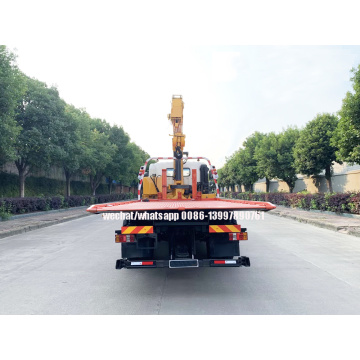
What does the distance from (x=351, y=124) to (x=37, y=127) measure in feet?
56.0

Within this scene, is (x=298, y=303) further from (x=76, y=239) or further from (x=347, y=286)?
(x=76, y=239)

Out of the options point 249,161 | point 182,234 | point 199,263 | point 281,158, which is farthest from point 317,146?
point 199,263

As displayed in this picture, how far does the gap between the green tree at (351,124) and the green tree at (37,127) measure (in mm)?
16017

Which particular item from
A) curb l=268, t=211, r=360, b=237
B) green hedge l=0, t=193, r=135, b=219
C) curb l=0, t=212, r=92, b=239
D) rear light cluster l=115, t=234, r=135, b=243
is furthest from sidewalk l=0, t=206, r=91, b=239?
curb l=268, t=211, r=360, b=237

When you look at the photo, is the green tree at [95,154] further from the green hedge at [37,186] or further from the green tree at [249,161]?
the green tree at [249,161]

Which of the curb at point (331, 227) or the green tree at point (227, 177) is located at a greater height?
the green tree at point (227, 177)

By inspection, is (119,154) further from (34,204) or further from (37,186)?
(34,204)

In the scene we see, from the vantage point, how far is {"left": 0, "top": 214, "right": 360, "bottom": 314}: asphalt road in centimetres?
431

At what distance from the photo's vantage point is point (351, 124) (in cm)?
1472

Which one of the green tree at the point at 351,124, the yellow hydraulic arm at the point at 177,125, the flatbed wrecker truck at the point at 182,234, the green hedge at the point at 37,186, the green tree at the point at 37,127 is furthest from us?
the green hedge at the point at 37,186

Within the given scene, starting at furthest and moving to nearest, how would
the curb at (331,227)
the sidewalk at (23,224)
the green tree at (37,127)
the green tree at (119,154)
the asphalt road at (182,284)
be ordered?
the green tree at (119,154) < the green tree at (37,127) < the sidewalk at (23,224) < the curb at (331,227) < the asphalt road at (182,284)

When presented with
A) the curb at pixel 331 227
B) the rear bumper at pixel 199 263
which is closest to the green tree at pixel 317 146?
the curb at pixel 331 227

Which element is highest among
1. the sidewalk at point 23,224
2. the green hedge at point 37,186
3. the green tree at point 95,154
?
the green tree at point 95,154

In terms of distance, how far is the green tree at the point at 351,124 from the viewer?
47.3ft
